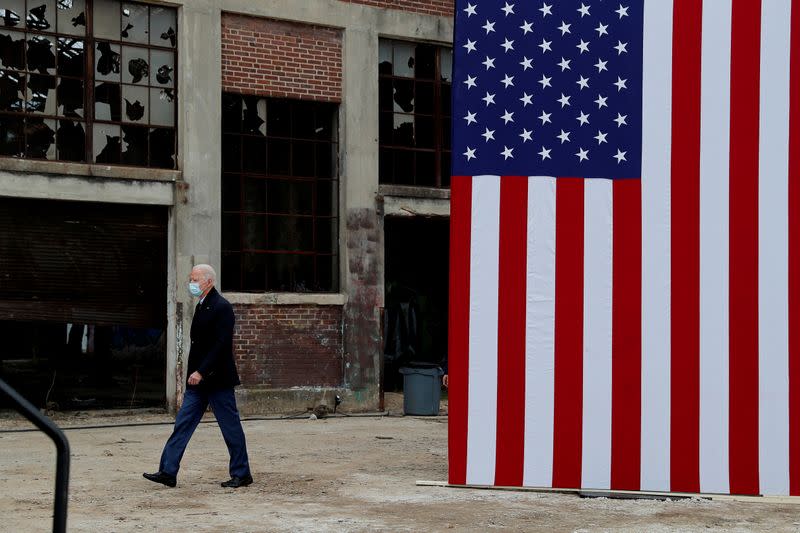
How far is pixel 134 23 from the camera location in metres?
16.6

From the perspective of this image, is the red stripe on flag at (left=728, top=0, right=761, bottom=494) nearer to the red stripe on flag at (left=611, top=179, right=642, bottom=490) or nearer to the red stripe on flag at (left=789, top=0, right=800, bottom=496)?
the red stripe on flag at (left=789, top=0, right=800, bottom=496)

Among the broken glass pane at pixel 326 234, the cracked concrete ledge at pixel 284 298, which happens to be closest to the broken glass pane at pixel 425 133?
the broken glass pane at pixel 326 234

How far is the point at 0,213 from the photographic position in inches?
612

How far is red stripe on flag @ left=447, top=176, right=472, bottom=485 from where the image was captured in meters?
10.1

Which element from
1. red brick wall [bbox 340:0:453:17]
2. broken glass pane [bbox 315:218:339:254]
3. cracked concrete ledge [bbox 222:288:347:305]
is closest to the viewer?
cracked concrete ledge [bbox 222:288:347:305]

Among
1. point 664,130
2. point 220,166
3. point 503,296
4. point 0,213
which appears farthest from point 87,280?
point 664,130

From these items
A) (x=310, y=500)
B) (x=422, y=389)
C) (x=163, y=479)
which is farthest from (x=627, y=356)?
(x=422, y=389)

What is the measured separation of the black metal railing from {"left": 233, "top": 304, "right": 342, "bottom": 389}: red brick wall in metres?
13.4

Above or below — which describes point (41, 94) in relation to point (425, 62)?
below

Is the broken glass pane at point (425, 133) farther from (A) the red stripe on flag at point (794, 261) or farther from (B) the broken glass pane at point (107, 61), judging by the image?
(A) the red stripe on flag at point (794, 261)

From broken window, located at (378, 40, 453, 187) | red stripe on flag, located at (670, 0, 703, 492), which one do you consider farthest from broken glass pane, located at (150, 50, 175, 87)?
red stripe on flag, located at (670, 0, 703, 492)

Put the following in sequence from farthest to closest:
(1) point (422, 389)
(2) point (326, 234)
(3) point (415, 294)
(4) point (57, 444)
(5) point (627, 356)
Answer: (3) point (415, 294) → (2) point (326, 234) → (1) point (422, 389) → (5) point (627, 356) → (4) point (57, 444)

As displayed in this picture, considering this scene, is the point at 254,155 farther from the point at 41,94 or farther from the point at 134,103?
the point at 41,94

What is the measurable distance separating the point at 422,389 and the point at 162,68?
19.7 feet
